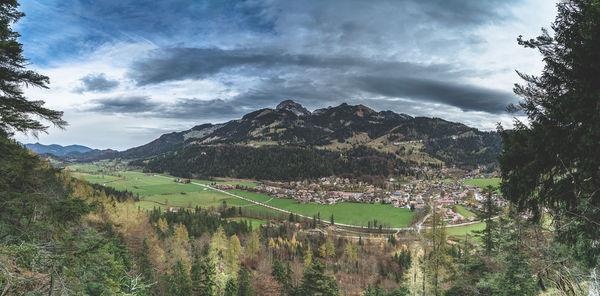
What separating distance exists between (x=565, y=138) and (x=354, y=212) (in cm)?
10081

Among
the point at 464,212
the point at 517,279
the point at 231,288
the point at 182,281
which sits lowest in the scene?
the point at 464,212

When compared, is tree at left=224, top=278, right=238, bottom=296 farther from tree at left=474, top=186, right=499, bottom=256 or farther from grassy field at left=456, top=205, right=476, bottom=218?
grassy field at left=456, top=205, right=476, bottom=218

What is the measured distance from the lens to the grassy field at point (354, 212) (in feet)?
298

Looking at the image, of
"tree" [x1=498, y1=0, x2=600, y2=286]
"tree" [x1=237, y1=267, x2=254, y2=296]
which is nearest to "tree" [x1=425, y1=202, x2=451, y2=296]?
"tree" [x1=498, y1=0, x2=600, y2=286]

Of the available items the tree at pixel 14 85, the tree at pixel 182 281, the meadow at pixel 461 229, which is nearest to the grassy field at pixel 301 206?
the meadow at pixel 461 229

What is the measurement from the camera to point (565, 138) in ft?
21.0

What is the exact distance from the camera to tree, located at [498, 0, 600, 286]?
17.9ft

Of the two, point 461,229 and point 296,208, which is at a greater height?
point 461,229

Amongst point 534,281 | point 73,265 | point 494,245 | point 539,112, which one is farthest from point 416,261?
Answer: point 73,265

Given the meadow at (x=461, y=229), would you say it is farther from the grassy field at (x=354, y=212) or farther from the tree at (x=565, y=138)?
the tree at (x=565, y=138)

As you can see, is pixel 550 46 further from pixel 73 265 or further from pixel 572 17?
pixel 73 265

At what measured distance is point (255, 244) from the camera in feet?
177

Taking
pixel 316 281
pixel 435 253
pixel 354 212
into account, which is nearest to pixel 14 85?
pixel 316 281

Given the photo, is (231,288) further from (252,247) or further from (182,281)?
(252,247)
